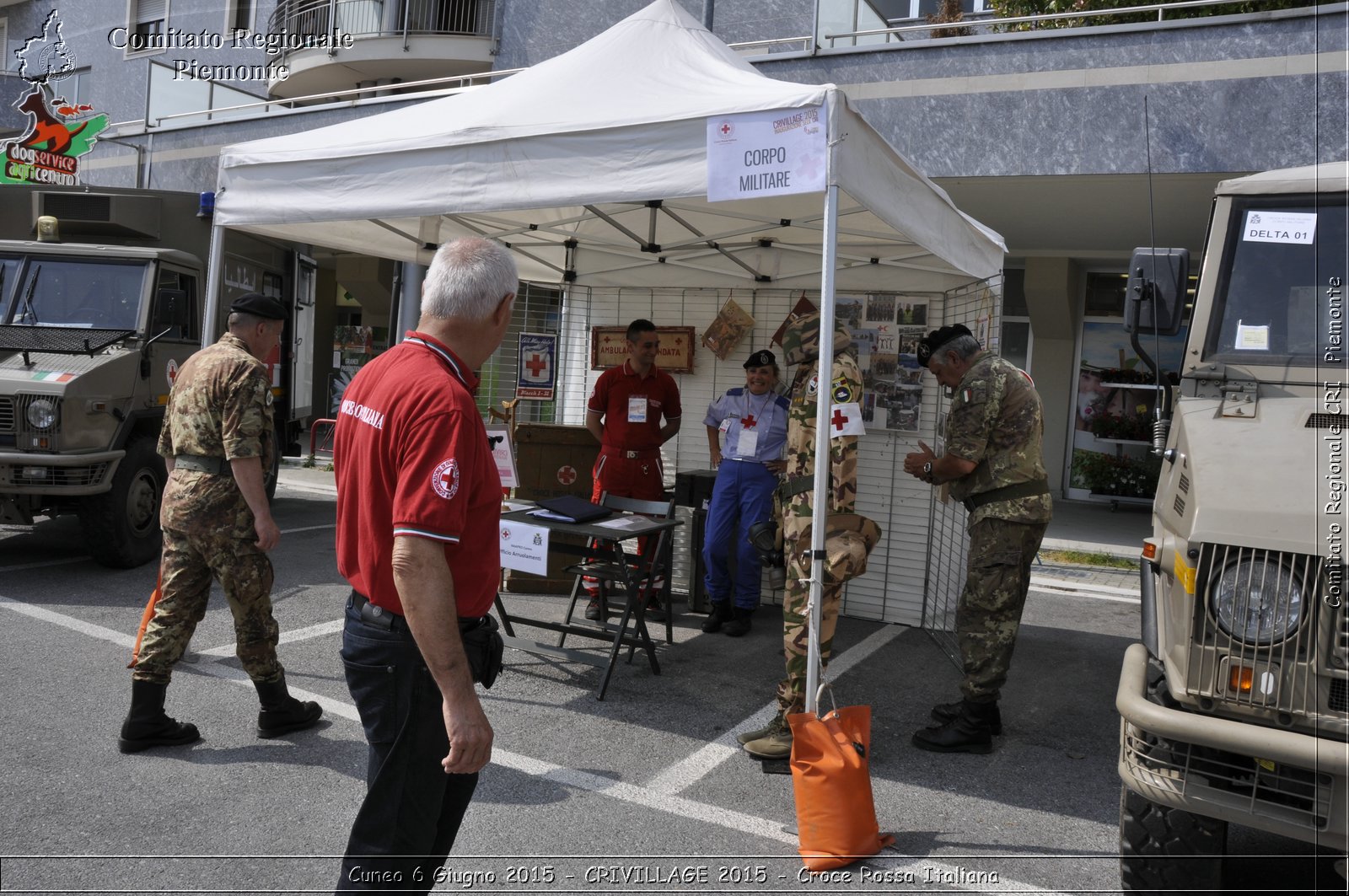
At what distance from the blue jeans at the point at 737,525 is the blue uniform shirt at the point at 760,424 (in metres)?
0.08

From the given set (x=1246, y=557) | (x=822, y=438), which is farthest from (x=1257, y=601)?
(x=822, y=438)

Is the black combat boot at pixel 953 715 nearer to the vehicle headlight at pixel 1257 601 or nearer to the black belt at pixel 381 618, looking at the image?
the vehicle headlight at pixel 1257 601

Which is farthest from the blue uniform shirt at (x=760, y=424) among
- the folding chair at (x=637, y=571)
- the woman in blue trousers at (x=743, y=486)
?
the folding chair at (x=637, y=571)

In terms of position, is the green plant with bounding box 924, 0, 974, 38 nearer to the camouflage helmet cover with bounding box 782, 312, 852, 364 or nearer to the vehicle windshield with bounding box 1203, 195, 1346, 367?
the camouflage helmet cover with bounding box 782, 312, 852, 364

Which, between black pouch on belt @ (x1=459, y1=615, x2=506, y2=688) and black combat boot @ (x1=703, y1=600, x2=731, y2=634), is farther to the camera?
black combat boot @ (x1=703, y1=600, x2=731, y2=634)

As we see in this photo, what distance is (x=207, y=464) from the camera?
429cm

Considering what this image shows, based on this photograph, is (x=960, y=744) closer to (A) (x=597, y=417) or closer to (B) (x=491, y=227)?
(A) (x=597, y=417)

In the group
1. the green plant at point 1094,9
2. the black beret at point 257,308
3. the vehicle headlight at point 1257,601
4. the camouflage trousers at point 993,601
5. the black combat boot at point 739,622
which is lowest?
the black combat boot at point 739,622

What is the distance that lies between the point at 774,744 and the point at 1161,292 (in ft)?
7.97

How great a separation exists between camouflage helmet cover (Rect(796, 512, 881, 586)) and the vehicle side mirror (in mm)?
1429

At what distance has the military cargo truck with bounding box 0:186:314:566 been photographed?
22.2ft

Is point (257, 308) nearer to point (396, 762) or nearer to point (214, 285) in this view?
point (214, 285)

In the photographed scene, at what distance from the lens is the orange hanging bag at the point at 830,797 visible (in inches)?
135

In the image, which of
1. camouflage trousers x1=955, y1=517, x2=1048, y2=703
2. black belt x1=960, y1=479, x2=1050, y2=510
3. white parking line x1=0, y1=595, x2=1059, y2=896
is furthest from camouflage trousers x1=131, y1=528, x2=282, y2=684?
black belt x1=960, y1=479, x2=1050, y2=510
